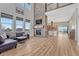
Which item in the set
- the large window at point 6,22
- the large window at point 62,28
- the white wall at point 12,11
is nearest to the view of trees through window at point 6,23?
the large window at point 6,22

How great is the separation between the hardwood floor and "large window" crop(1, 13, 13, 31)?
62 cm

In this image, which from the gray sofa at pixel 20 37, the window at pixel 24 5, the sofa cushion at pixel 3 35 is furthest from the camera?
the gray sofa at pixel 20 37

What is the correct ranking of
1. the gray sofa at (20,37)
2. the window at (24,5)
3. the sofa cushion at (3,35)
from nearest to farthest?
the sofa cushion at (3,35) → the window at (24,5) → the gray sofa at (20,37)

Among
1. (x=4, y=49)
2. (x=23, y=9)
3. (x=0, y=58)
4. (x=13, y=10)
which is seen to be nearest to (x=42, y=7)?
(x=23, y=9)

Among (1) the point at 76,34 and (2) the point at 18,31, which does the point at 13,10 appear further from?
(1) the point at 76,34

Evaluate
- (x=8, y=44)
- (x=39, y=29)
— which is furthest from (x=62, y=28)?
(x=8, y=44)

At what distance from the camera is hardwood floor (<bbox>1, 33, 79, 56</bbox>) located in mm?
2670

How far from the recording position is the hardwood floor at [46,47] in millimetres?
2670

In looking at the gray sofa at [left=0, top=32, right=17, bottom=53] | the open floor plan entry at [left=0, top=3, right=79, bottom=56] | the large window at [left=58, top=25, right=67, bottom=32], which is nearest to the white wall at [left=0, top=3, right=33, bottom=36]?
the open floor plan entry at [left=0, top=3, right=79, bottom=56]

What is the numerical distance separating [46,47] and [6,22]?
1.36 metres

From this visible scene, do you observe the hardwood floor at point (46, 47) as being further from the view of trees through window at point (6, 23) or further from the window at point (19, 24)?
the view of trees through window at point (6, 23)

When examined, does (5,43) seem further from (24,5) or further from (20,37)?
(24,5)

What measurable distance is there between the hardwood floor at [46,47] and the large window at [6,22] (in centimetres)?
62

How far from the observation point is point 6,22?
2.70 m
